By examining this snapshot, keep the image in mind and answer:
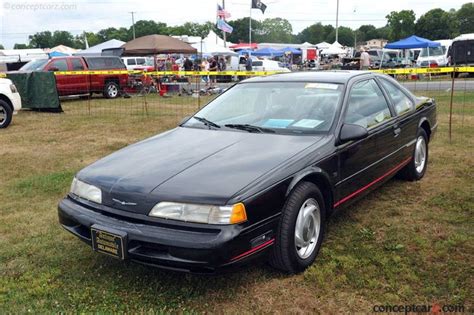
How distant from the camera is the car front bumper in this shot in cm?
271

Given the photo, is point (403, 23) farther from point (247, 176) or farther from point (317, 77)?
point (247, 176)

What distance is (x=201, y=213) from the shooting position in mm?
2785

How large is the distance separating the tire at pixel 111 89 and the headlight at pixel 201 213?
15164 mm

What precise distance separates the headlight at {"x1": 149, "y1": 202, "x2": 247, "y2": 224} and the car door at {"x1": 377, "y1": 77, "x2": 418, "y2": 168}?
2179 millimetres

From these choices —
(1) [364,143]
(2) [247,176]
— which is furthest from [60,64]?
(2) [247,176]

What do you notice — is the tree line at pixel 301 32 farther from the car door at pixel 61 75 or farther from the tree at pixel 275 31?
the car door at pixel 61 75

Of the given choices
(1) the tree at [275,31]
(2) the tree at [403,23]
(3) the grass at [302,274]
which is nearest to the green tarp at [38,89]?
(3) the grass at [302,274]

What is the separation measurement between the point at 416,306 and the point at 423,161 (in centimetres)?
309

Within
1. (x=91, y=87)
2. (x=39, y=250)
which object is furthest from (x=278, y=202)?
(x=91, y=87)

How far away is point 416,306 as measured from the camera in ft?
9.53

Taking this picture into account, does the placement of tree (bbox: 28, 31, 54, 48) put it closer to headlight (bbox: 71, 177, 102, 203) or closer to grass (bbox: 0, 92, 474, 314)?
grass (bbox: 0, 92, 474, 314)

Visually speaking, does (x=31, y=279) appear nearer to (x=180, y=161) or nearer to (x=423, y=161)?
(x=180, y=161)

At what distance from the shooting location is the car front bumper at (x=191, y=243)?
8.89 ft

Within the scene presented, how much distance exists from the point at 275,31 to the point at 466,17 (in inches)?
1559
